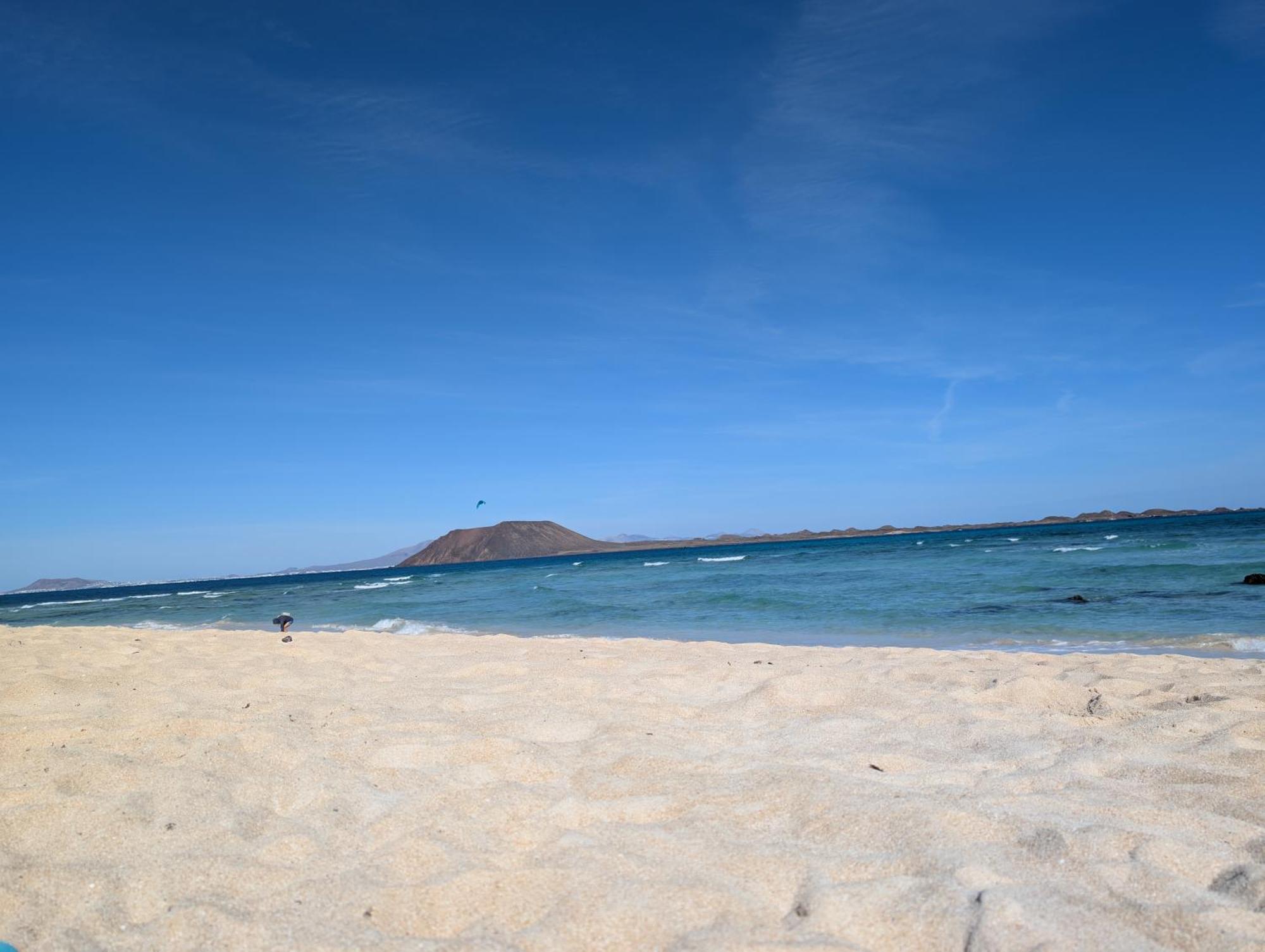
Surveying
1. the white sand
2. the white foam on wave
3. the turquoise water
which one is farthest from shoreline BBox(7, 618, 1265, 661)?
the white sand

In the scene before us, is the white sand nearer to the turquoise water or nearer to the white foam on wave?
the turquoise water

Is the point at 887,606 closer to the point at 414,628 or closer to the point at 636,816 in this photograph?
the point at 414,628

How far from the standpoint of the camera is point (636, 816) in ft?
10.0

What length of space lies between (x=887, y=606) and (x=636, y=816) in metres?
12.2

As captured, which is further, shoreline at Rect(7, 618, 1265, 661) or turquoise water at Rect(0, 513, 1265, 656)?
turquoise water at Rect(0, 513, 1265, 656)

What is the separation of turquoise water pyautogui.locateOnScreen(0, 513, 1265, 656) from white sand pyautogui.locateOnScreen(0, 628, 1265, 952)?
479 cm

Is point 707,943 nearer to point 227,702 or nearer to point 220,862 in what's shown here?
point 220,862

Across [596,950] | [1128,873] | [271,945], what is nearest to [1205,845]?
[1128,873]

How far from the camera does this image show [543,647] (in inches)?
356

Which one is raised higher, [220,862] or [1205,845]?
[220,862]

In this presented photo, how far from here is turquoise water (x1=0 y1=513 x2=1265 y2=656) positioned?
9953 mm

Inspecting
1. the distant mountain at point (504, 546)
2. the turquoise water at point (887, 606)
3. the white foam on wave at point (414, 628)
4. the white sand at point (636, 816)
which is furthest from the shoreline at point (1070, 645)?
the distant mountain at point (504, 546)

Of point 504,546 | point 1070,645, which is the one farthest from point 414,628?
point 504,546

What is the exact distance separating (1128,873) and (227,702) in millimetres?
5005
